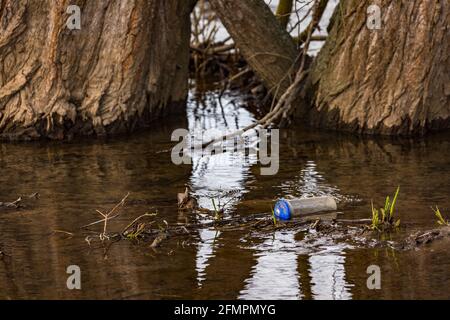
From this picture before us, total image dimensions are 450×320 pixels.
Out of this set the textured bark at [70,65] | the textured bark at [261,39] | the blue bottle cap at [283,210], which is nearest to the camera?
the blue bottle cap at [283,210]

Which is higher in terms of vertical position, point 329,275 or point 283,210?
point 283,210

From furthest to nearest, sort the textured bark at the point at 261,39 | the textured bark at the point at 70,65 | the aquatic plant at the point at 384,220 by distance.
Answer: the textured bark at the point at 261,39 < the textured bark at the point at 70,65 < the aquatic plant at the point at 384,220

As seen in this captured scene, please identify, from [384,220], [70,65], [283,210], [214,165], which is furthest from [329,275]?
[70,65]

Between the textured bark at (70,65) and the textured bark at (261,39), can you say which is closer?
the textured bark at (70,65)

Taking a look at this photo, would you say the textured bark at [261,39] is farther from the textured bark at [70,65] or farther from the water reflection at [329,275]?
the water reflection at [329,275]

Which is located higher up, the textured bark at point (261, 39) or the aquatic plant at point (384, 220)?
the textured bark at point (261, 39)

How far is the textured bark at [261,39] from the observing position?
34.3ft

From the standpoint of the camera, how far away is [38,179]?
893cm

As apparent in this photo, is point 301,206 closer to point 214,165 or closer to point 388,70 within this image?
point 214,165

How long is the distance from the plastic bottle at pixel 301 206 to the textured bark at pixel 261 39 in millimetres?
2987

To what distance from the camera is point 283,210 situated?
7492 millimetres

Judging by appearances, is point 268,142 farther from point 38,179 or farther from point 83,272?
point 83,272

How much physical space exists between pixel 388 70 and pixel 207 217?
3.16m

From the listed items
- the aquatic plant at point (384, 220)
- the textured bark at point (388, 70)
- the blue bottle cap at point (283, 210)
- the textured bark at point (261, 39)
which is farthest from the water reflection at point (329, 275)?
the textured bark at point (261, 39)
